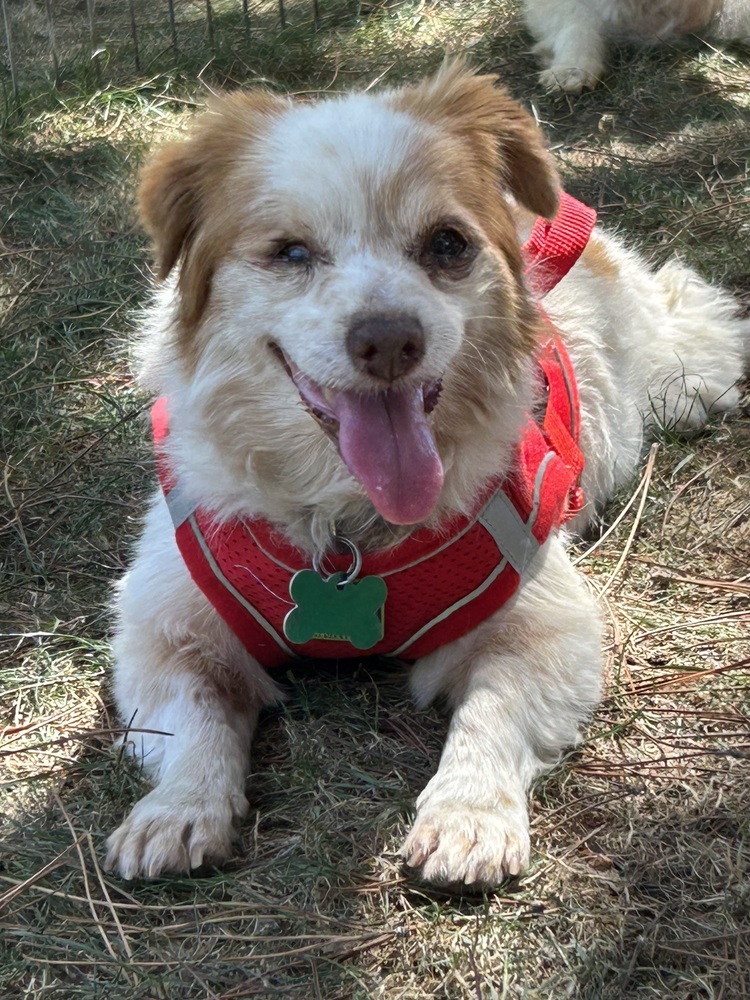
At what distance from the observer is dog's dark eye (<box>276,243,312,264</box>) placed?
2689 mm

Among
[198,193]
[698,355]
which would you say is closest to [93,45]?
[698,355]

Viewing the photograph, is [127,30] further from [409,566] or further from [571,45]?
[409,566]

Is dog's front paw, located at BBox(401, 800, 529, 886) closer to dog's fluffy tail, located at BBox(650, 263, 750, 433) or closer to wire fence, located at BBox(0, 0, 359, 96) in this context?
dog's fluffy tail, located at BBox(650, 263, 750, 433)

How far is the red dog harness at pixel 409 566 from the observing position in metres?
2.89

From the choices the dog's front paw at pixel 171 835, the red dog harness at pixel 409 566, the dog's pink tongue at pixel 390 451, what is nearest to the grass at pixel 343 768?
the dog's front paw at pixel 171 835

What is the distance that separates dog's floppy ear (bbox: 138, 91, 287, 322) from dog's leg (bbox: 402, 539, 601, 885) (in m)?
1.14

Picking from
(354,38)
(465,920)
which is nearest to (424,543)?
(465,920)

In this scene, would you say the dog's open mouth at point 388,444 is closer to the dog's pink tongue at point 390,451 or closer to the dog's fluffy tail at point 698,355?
the dog's pink tongue at point 390,451

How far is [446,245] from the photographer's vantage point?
2777 mm

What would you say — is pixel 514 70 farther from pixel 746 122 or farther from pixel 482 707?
pixel 482 707

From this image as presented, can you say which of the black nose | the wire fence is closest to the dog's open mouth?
the black nose

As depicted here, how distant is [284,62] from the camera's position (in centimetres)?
670

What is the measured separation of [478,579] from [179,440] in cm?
88

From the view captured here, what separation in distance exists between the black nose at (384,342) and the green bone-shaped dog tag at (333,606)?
1.91 ft
